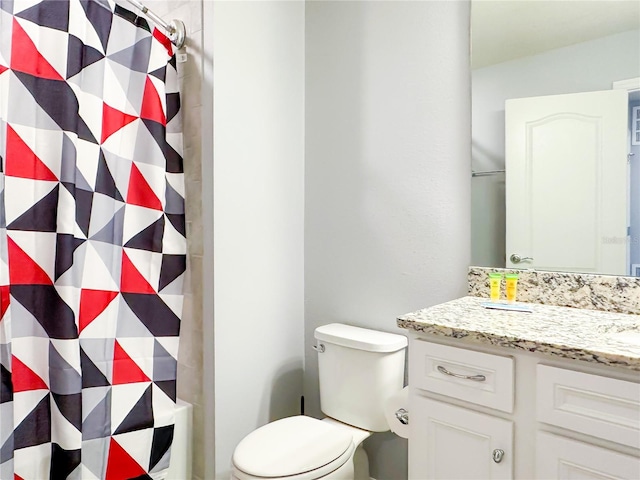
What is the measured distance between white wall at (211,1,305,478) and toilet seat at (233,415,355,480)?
252 millimetres

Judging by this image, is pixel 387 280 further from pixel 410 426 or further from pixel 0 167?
pixel 0 167

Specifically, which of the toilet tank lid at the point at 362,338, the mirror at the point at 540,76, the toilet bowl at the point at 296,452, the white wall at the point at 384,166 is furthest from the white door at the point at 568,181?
the toilet bowl at the point at 296,452

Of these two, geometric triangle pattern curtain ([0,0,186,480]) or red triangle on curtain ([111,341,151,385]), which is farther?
red triangle on curtain ([111,341,151,385])

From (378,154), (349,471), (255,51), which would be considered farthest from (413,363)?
(255,51)

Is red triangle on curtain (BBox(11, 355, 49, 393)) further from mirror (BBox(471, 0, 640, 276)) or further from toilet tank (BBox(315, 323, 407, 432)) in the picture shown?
mirror (BBox(471, 0, 640, 276))

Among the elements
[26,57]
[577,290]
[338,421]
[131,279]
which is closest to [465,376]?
[577,290]

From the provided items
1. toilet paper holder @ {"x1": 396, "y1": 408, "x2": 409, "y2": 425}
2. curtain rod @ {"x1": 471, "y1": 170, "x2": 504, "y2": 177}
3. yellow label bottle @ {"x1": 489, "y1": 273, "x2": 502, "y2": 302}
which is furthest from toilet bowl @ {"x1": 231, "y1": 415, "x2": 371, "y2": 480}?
curtain rod @ {"x1": 471, "y1": 170, "x2": 504, "y2": 177}

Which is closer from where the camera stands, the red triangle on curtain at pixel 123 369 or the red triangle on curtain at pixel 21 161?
the red triangle on curtain at pixel 21 161

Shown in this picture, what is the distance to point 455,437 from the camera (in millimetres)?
1111

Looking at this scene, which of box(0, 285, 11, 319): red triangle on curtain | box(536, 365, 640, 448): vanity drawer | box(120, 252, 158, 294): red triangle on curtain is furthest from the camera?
box(120, 252, 158, 294): red triangle on curtain

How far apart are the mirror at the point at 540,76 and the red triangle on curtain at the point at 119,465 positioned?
4.22 feet

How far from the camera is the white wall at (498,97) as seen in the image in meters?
1.40

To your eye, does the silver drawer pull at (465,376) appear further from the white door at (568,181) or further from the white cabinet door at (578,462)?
the white door at (568,181)

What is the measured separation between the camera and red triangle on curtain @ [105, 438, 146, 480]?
1371 millimetres
